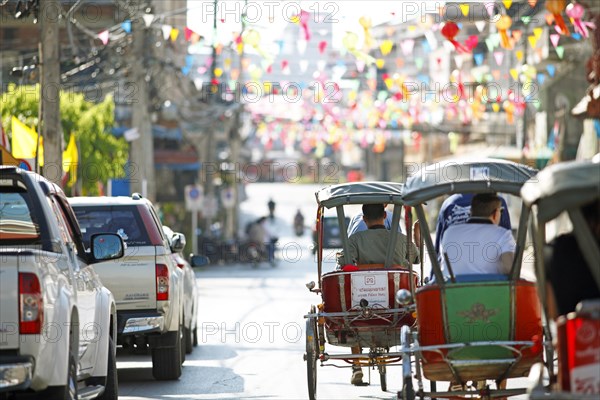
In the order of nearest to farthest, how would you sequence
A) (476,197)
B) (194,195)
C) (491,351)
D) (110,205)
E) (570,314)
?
(570,314)
(491,351)
(476,197)
(110,205)
(194,195)

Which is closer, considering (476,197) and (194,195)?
(476,197)

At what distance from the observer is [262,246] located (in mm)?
53125

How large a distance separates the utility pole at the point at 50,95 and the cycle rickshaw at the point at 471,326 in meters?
13.2

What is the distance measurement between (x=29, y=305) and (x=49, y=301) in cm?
25

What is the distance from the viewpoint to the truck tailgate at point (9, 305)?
8.04 m

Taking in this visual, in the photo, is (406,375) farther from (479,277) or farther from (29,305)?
(29,305)

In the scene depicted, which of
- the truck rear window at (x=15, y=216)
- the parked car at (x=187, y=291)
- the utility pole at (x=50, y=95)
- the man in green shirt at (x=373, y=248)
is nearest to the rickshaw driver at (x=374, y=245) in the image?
the man in green shirt at (x=373, y=248)

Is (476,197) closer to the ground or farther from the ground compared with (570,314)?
farther from the ground

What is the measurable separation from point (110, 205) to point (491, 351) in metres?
6.81

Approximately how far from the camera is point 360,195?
13.6m

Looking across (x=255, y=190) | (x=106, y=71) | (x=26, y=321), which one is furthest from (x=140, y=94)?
(x=255, y=190)

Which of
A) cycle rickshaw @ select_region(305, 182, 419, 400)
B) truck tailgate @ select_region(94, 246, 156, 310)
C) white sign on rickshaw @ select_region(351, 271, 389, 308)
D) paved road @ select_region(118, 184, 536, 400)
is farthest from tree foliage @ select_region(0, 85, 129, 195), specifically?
white sign on rickshaw @ select_region(351, 271, 389, 308)

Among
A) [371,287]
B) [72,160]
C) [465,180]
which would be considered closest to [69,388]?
[465,180]

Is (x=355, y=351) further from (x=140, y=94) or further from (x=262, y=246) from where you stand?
(x=262, y=246)
